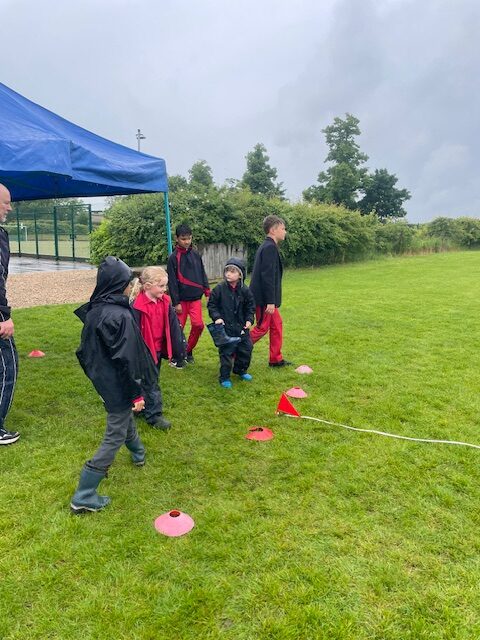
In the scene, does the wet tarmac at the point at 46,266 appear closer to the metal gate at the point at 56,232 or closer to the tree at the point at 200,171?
the metal gate at the point at 56,232

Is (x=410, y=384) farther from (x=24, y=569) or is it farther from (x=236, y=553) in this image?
(x=24, y=569)

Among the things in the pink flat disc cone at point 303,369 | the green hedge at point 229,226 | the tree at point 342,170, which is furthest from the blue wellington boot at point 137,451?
the tree at point 342,170

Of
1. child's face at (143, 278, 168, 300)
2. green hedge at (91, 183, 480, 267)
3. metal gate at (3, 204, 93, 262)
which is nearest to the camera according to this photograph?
child's face at (143, 278, 168, 300)

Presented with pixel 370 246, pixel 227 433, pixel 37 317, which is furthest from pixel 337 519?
pixel 370 246

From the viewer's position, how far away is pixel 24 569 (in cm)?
258

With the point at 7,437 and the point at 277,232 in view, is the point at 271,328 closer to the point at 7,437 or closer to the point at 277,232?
the point at 277,232

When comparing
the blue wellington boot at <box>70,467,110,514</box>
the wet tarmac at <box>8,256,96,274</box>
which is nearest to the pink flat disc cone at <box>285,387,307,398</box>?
the blue wellington boot at <box>70,467,110,514</box>

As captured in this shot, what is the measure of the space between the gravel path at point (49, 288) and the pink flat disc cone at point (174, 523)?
856 cm

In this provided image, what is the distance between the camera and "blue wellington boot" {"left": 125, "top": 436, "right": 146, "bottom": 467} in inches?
141

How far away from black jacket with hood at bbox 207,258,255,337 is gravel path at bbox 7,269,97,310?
→ 666cm

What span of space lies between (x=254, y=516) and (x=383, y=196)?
5330 cm

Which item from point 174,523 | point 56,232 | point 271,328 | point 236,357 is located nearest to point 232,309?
point 236,357

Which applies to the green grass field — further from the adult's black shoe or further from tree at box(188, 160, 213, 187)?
tree at box(188, 160, 213, 187)

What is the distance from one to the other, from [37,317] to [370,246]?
17.2 metres
